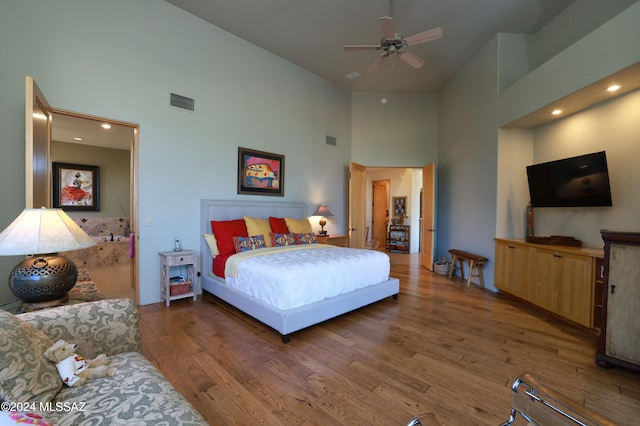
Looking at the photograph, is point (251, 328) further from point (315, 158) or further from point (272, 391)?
point (315, 158)

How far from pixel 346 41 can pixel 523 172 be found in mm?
3420

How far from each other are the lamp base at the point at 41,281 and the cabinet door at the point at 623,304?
4048mm

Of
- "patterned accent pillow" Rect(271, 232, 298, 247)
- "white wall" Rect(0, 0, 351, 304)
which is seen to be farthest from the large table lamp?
"patterned accent pillow" Rect(271, 232, 298, 247)

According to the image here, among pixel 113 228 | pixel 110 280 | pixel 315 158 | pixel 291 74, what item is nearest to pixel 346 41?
pixel 291 74

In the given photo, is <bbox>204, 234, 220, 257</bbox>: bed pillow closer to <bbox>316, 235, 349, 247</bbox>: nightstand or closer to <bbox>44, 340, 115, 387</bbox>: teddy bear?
<bbox>316, 235, 349, 247</bbox>: nightstand

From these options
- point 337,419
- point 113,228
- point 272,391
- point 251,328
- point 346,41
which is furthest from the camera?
point 113,228

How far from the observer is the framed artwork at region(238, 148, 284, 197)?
14.9 ft

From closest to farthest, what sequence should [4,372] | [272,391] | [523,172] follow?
[4,372] < [272,391] < [523,172]

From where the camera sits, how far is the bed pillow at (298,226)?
15.6 ft

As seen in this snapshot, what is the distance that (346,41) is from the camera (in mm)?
4441

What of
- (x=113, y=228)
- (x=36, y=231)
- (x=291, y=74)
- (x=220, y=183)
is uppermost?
(x=291, y=74)

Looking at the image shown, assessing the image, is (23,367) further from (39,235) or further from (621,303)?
(621,303)

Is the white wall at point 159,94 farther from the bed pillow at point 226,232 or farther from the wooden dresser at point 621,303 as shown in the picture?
the wooden dresser at point 621,303

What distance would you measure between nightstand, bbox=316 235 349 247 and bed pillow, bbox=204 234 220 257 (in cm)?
199
